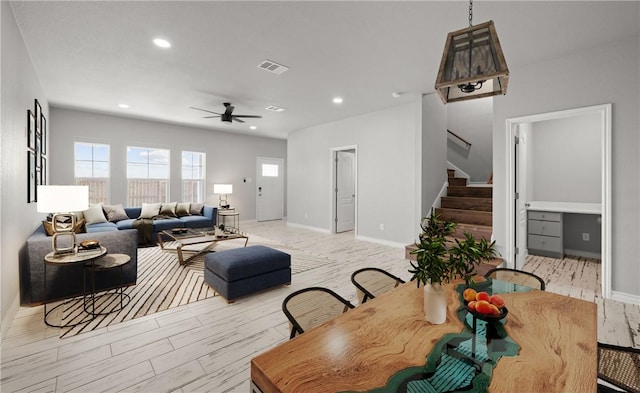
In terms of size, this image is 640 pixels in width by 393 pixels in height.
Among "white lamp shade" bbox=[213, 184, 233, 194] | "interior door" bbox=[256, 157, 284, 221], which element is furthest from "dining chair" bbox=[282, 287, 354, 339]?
"interior door" bbox=[256, 157, 284, 221]

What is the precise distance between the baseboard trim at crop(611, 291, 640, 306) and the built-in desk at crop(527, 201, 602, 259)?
1743mm

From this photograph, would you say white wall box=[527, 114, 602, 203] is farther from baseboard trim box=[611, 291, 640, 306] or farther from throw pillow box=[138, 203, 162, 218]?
throw pillow box=[138, 203, 162, 218]

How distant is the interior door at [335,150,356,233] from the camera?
7.09 m

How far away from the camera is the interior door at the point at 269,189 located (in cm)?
900

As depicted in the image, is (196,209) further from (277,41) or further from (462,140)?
(462,140)

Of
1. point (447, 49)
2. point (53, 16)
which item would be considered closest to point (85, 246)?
point (53, 16)

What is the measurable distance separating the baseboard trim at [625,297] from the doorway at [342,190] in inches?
185

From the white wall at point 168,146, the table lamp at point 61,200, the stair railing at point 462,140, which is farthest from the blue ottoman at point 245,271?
the stair railing at point 462,140

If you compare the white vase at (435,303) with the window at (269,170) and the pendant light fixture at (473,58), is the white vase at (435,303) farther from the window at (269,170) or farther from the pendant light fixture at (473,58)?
the window at (269,170)

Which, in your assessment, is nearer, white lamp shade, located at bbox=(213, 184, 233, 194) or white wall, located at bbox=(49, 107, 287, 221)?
white wall, located at bbox=(49, 107, 287, 221)

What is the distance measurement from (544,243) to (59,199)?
259 inches

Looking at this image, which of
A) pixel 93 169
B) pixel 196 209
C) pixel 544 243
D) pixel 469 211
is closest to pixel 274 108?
pixel 196 209

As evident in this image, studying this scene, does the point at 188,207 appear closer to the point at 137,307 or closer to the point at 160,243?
the point at 160,243

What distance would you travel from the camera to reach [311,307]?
158 cm
